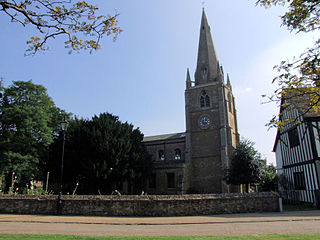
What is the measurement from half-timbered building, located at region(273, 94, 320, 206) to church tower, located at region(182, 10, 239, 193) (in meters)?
9.54

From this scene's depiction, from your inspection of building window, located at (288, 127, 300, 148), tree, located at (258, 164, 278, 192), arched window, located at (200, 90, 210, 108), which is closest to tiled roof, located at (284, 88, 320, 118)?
building window, located at (288, 127, 300, 148)

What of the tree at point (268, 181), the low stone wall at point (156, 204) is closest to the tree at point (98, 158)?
the low stone wall at point (156, 204)

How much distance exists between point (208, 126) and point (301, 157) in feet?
57.6

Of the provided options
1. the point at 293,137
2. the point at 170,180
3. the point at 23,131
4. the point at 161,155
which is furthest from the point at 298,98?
the point at 161,155

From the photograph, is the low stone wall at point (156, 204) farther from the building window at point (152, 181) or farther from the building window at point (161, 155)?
the building window at point (161, 155)

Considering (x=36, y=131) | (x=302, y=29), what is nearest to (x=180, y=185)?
(x=36, y=131)

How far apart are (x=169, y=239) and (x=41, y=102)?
2673 centimetres

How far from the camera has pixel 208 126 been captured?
38000mm

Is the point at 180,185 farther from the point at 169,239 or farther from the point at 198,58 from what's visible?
the point at 169,239

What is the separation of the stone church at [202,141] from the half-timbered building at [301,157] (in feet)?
30.7

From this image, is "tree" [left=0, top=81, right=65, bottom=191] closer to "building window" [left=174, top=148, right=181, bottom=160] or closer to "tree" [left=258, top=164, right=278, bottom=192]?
"building window" [left=174, top=148, right=181, bottom=160]

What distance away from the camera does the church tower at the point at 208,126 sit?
35156mm

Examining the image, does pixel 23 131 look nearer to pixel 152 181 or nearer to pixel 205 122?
pixel 152 181

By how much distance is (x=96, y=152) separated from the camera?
2923 centimetres
